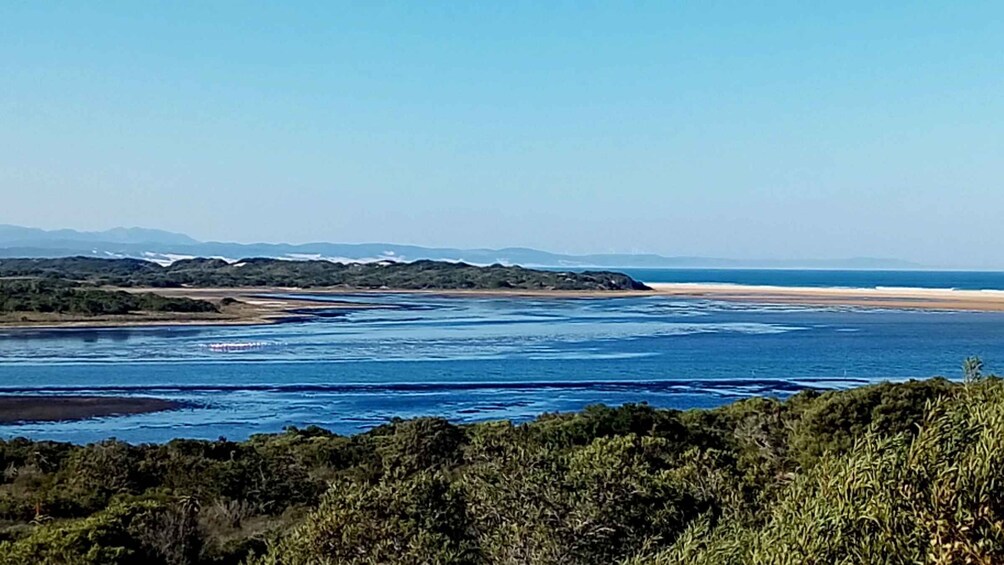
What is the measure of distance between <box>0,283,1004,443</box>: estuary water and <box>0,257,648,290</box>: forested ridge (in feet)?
175

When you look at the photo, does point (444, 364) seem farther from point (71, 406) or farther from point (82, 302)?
point (82, 302)

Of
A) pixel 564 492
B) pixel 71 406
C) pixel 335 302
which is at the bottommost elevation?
pixel 71 406

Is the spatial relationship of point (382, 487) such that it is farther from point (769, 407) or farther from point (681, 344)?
point (681, 344)

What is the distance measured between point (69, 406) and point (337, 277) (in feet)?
359

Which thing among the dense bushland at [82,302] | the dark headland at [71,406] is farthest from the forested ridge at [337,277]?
the dark headland at [71,406]

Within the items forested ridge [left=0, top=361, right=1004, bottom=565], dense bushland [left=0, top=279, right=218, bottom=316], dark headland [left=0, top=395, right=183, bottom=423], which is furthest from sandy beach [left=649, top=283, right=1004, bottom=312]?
forested ridge [left=0, top=361, right=1004, bottom=565]

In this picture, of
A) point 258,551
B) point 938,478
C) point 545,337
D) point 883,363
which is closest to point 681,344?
point 545,337

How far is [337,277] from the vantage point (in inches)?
5709

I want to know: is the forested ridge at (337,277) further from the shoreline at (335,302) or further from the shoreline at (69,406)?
the shoreline at (69,406)

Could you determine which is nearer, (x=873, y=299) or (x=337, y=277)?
(x=873, y=299)

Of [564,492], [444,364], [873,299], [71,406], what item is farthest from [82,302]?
[873,299]

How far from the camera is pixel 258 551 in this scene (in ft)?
42.3

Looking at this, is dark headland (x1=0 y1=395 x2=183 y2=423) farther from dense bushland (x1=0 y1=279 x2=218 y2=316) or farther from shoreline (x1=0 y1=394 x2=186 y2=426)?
dense bushland (x1=0 y1=279 x2=218 y2=316)

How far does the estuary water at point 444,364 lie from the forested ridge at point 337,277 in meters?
53.3
